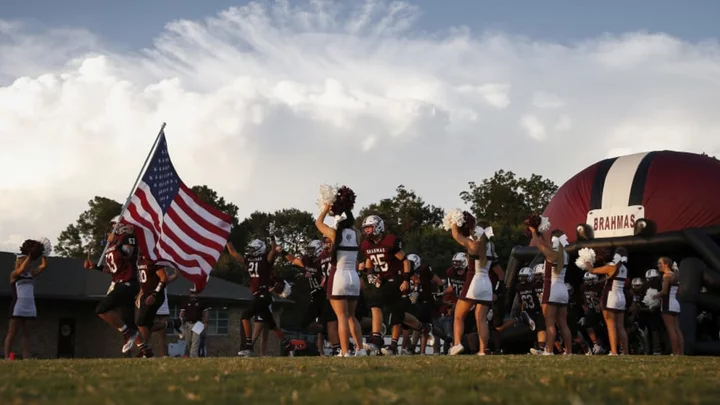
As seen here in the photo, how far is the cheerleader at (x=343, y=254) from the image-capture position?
11.9m

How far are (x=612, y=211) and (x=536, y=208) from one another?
50353 millimetres

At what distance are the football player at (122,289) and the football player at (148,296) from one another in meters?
0.15

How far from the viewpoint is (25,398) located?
Answer: 5664 mm

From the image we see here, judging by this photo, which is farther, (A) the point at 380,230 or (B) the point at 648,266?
(B) the point at 648,266

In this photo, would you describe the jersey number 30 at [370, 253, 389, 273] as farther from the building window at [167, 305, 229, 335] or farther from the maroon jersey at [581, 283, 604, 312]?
the building window at [167, 305, 229, 335]

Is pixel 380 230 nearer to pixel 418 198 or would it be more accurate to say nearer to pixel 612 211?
pixel 612 211

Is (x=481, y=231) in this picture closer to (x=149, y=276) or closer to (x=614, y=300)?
(x=614, y=300)

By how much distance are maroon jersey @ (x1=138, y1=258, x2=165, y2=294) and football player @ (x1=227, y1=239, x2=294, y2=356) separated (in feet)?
6.58

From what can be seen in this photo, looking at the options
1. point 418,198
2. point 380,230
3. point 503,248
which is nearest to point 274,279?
point 380,230

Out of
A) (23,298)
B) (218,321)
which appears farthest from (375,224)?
(218,321)

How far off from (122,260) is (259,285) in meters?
3.20

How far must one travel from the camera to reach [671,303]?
15773mm

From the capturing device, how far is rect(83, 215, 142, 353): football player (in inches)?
525

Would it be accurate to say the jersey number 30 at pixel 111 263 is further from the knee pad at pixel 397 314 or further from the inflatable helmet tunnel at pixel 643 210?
the inflatable helmet tunnel at pixel 643 210
